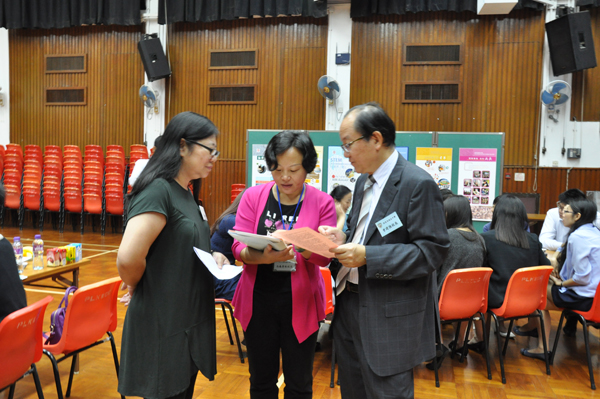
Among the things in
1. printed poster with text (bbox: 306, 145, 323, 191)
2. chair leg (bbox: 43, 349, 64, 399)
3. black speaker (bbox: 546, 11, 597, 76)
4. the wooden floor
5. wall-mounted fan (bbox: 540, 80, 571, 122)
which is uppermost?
black speaker (bbox: 546, 11, 597, 76)

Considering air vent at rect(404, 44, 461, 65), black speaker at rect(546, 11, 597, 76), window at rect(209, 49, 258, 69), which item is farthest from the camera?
window at rect(209, 49, 258, 69)

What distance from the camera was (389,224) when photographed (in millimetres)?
1516

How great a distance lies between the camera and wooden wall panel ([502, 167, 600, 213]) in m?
7.67

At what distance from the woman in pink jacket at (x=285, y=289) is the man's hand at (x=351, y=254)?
0.34m

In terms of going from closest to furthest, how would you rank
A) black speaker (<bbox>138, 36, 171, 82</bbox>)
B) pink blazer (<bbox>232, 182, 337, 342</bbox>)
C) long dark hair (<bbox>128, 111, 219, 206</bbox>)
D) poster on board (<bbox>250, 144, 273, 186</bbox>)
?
long dark hair (<bbox>128, 111, 219, 206</bbox>) < pink blazer (<bbox>232, 182, 337, 342</bbox>) < poster on board (<bbox>250, 144, 273, 186</bbox>) < black speaker (<bbox>138, 36, 171, 82</bbox>)

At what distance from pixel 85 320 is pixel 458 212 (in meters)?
2.70

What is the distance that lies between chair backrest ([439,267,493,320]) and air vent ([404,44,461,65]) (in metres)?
5.97

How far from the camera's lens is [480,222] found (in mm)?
6621

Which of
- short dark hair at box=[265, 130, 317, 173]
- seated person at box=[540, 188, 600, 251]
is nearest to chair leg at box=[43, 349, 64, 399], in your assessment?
short dark hair at box=[265, 130, 317, 173]

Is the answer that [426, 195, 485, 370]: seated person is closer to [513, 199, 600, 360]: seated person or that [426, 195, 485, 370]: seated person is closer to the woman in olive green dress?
[513, 199, 600, 360]: seated person

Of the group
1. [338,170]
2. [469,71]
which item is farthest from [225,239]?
[469,71]

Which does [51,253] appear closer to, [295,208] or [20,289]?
[20,289]

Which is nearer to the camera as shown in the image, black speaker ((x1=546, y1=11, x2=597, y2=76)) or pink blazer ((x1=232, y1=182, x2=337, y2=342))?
pink blazer ((x1=232, y1=182, x2=337, y2=342))

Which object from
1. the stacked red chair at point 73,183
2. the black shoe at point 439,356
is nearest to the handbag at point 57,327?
the black shoe at point 439,356
